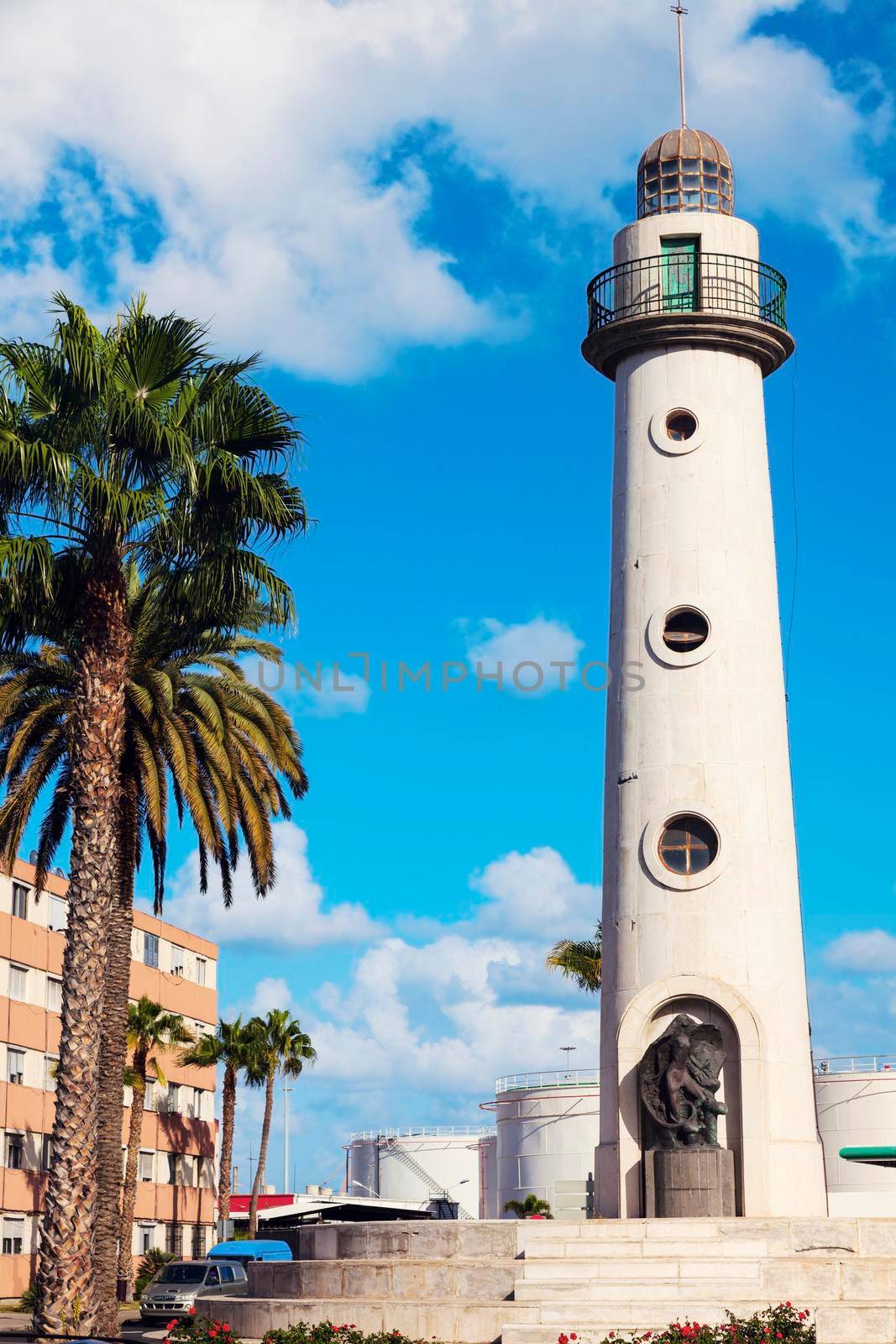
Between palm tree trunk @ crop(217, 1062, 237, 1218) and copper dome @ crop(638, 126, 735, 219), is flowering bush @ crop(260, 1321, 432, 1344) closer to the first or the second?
copper dome @ crop(638, 126, 735, 219)

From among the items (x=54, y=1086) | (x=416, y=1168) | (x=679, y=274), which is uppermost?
(x=679, y=274)

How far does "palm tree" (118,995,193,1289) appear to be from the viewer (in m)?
56.0

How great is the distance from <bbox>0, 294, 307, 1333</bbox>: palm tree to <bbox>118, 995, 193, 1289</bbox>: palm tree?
3303 cm

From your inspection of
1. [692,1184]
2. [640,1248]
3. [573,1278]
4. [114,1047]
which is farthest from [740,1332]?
[114,1047]

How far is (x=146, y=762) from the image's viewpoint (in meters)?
32.1

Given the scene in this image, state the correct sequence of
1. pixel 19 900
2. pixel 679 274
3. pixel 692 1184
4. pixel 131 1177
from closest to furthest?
pixel 692 1184 → pixel 679 274 → pixel 19 900 → pixel 131 1177

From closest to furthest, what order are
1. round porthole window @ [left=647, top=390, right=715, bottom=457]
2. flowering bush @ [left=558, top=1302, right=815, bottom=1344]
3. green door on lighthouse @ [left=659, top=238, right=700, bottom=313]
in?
1. flowering bush @ [left=558, top=1302, right=815, bottom=1344]
2. round porthole window @ [left=647, top=390, right=715, bottom=457]
3. green door on lighthouse @ [left=659, top=238, right=700, bottom=313]

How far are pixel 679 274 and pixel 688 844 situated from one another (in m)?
11.0

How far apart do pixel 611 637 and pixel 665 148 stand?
1011 cm

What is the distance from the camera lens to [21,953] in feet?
178

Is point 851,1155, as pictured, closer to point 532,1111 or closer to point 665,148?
point 665,148

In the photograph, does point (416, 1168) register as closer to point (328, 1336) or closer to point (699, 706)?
point (699, 706)

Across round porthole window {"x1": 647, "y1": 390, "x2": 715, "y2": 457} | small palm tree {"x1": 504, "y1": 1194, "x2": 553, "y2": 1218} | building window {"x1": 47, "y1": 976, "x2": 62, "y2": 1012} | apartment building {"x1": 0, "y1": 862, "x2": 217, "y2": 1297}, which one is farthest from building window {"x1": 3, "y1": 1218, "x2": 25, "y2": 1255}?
round porthole window {"x1": 647, "y1": 390, "x2": 715, "y2": 457}

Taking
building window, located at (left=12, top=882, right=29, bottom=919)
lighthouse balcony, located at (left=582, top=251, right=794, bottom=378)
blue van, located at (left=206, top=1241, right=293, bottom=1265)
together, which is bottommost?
blue van, located at (left=206, top=1241, right=293, bottom=1265)
